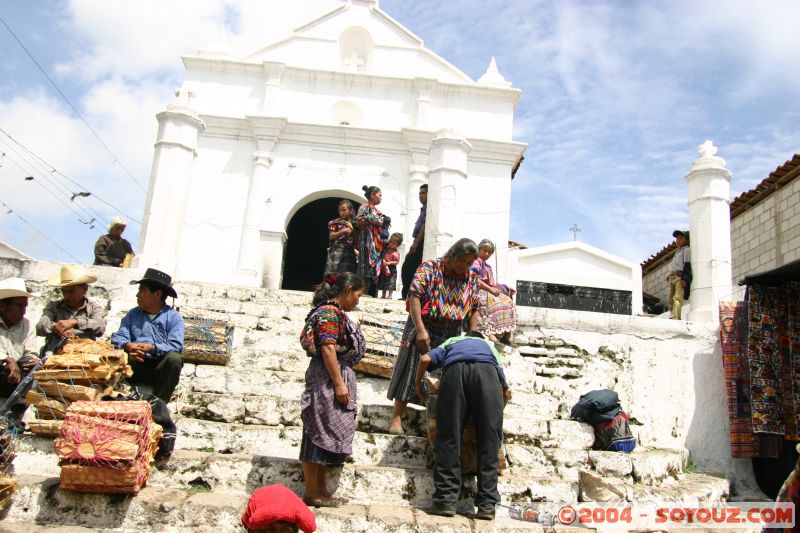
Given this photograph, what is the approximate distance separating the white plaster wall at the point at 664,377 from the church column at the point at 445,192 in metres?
1.74

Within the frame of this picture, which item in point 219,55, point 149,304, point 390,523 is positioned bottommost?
point 390,523

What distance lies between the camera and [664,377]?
→ 677 centimetres

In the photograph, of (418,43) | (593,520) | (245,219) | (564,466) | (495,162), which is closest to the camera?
(593,520)

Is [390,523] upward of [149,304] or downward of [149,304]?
downward

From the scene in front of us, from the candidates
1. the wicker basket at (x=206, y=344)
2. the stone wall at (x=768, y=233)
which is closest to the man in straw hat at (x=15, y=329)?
the wicker basket at (x=206, y=344)

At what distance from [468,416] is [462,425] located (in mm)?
121

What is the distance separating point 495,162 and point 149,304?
10.6m

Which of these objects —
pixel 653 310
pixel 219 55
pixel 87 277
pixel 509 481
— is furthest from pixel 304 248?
pixel 509 481

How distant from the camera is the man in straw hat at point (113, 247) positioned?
8.99 meters

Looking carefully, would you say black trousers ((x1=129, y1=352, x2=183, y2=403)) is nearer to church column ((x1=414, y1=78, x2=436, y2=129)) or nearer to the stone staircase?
the stone staircase

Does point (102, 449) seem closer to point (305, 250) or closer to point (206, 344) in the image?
point (206, 344)

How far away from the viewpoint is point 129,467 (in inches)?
153

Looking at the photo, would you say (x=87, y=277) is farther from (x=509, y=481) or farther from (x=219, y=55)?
(x=219, y=55)

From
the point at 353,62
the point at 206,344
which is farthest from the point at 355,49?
the point at 206,344
